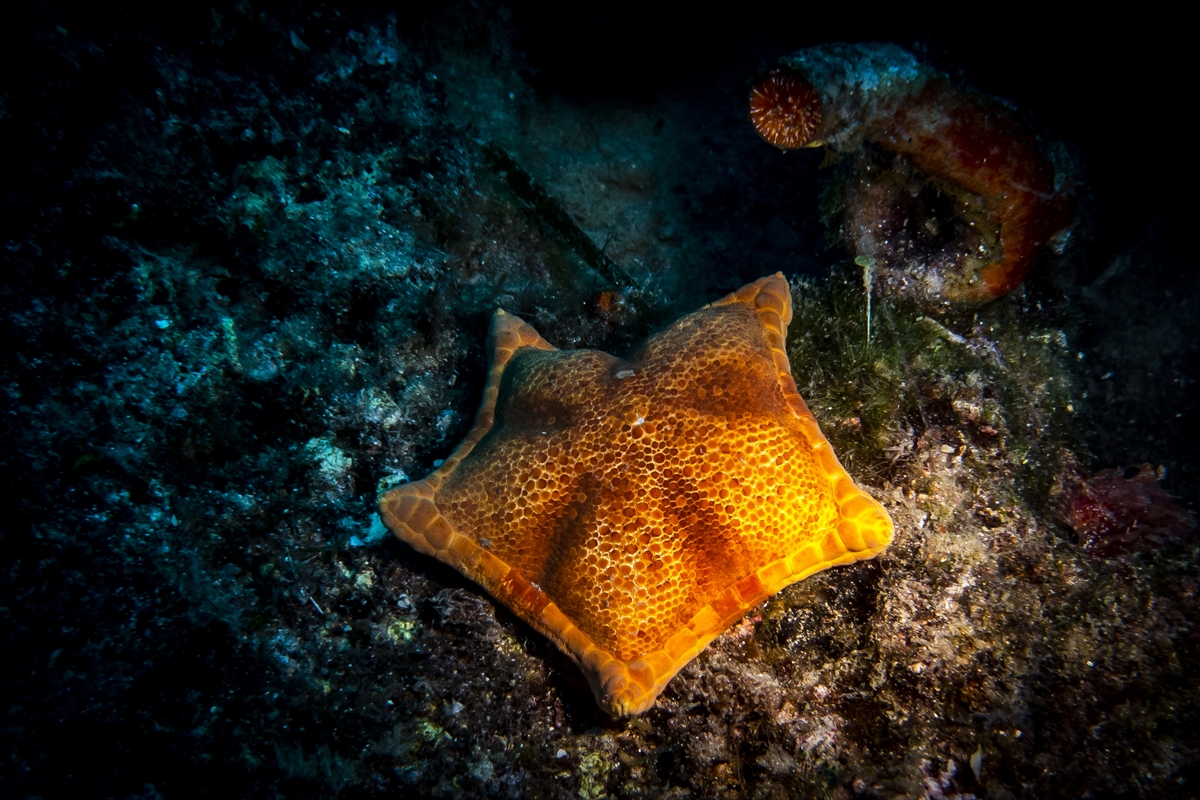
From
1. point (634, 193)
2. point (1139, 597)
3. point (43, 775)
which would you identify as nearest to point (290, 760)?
point (43, 775)

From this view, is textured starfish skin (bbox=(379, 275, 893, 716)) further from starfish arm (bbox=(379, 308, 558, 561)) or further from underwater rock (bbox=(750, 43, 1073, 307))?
underwater rock (bbox=(750, 43, 1073, 307))

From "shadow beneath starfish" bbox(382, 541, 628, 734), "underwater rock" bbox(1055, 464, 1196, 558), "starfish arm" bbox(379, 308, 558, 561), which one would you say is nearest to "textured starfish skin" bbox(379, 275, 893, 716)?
"starfish arm" bbox(379, 308, 558, 561)

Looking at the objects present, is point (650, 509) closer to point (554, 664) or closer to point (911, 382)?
point (554, 664)

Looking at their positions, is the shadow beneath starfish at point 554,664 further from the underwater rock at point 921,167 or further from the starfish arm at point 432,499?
the underwater rock at point 921,167

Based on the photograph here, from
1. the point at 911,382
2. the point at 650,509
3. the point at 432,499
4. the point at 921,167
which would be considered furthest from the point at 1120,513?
the point at 432,499

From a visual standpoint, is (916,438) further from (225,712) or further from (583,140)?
(583,140)

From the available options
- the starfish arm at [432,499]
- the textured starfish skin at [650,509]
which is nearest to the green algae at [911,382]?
the textured starfish skin at [650,509]
